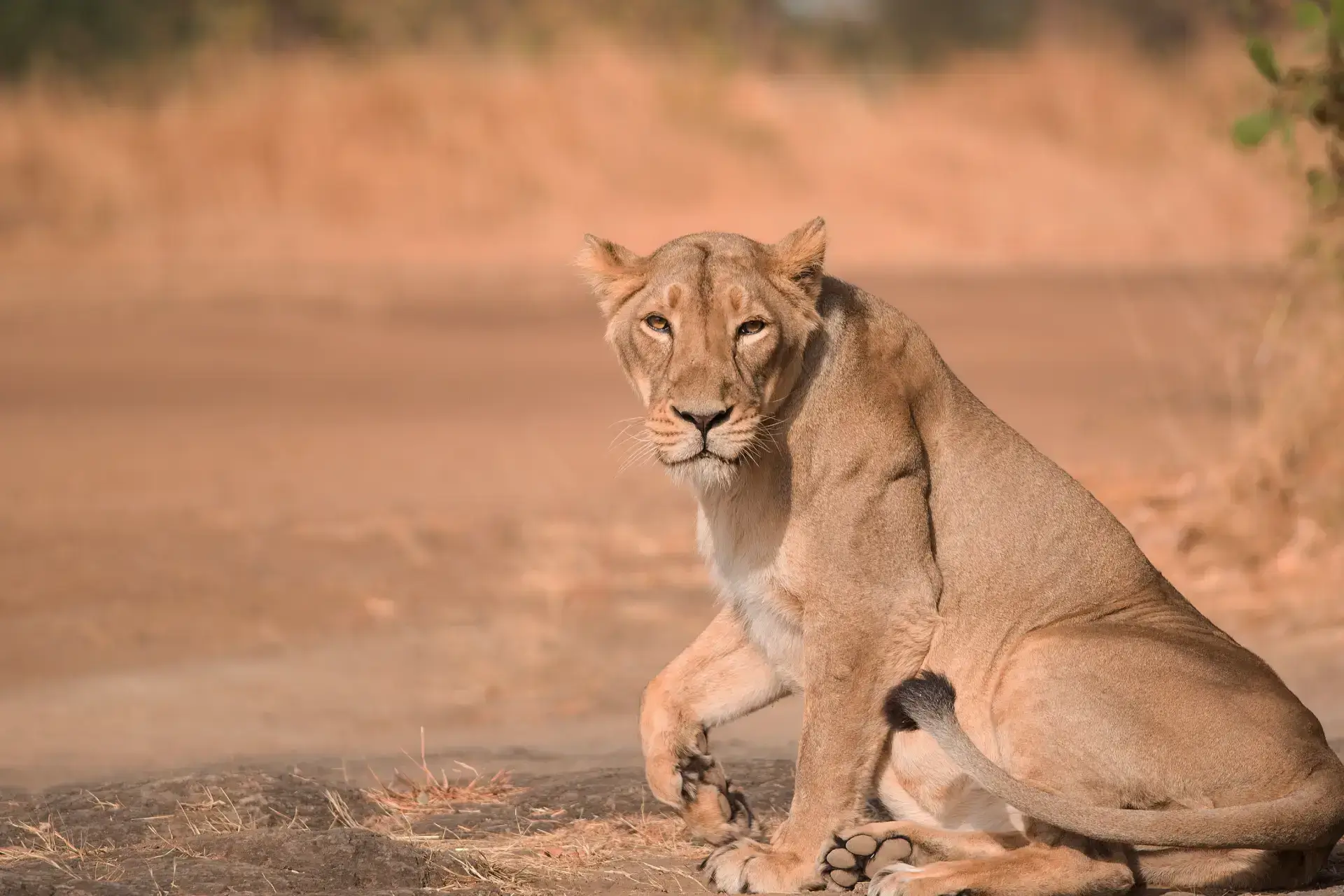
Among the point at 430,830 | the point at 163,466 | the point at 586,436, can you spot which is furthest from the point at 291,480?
the point at 430,830

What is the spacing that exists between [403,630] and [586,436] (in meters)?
5.16

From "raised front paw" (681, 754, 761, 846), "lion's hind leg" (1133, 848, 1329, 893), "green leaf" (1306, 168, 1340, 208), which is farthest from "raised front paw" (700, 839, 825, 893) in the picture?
"green leaf" (1306, 168, 1340, 208)

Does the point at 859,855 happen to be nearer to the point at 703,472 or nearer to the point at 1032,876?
the point at 1032,876

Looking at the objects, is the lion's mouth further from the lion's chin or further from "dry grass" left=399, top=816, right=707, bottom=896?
"dry grass" left=399, top=816, right=707, bottom=896

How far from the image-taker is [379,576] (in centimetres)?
922

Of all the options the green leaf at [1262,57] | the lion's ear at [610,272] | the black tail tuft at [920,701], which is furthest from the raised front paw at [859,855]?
the green leaf at [1262,57]

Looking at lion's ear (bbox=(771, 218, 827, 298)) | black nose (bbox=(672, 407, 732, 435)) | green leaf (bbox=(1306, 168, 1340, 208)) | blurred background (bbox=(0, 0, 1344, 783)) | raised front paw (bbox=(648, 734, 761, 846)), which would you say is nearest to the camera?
black nose (bbox=(672, 407, 732, 435))

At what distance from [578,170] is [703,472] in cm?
1856

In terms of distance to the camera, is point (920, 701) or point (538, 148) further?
point (538, 148)

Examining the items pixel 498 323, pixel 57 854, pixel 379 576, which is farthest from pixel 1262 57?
pixel 498 323

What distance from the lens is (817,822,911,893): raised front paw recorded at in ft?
14.5

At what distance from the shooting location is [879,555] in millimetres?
4523

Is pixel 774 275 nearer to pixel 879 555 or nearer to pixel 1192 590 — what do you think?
pixel 879 555

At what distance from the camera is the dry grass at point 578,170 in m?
21.1
